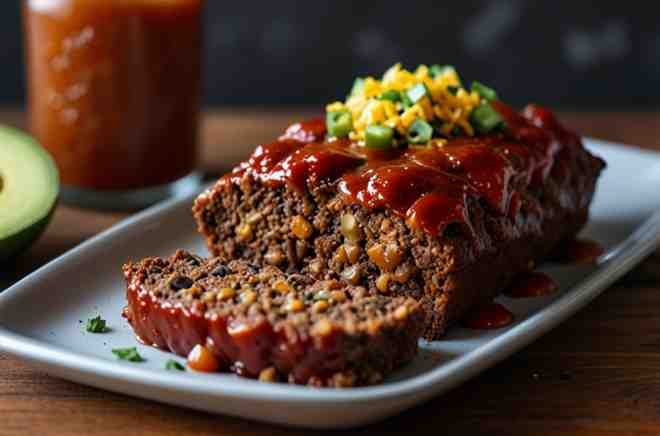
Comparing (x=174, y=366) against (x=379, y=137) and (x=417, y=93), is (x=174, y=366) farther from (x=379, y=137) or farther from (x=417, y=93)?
(x=417, y=93)

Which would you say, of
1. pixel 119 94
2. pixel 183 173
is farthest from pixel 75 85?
pixel 183 173

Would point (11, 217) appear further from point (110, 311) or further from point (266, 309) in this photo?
point (266, 309)

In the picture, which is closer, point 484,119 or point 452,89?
point 484,119

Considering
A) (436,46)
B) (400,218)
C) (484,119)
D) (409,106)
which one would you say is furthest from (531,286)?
(436,46)

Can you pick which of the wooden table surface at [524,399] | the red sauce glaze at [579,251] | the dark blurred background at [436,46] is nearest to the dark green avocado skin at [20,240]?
the wooden table surface at [524,399]

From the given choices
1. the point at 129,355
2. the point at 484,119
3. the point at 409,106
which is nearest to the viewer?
the point at 129,355

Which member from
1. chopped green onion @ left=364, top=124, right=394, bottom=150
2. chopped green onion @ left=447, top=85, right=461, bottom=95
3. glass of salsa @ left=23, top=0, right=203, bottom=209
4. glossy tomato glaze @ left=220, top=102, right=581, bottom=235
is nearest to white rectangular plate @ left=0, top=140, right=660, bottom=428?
glossy tomato glaze @ left=220, top=102, right=581, bottom=235

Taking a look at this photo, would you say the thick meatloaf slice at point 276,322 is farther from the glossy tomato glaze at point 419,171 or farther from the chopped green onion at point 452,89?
the chopped green onion at point 452,89

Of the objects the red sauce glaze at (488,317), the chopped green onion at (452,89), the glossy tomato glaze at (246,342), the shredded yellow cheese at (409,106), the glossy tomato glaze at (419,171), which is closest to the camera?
the glossy tomato glaze at (246,342)
